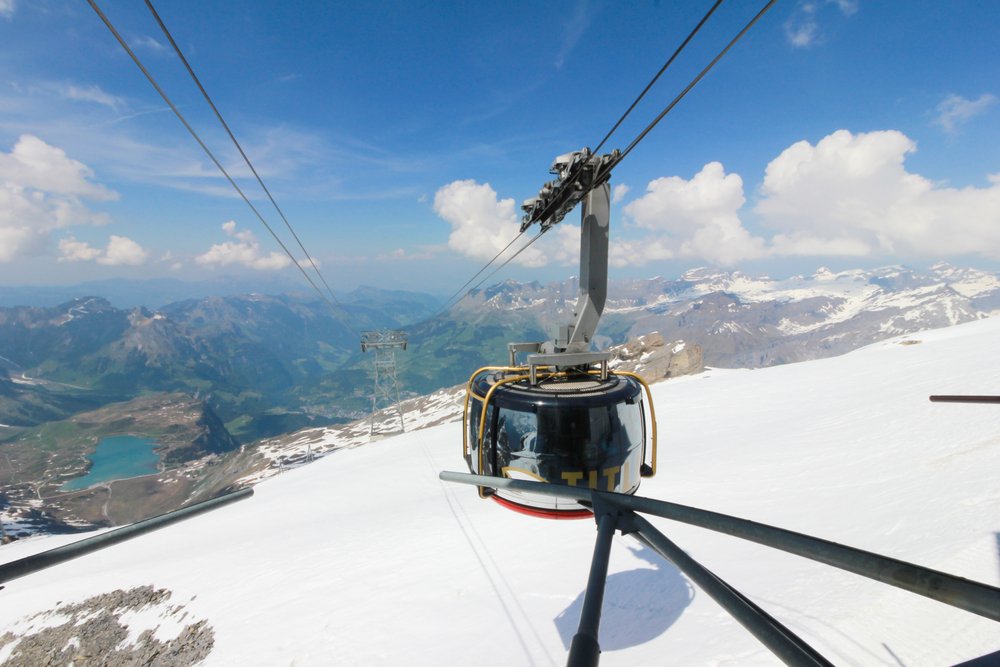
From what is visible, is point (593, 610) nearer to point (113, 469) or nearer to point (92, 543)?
point (92, 543)

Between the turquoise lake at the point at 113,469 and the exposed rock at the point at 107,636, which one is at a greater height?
the exposed rock at the point at 107,636

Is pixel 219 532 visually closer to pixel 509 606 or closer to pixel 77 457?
pixel 509 606

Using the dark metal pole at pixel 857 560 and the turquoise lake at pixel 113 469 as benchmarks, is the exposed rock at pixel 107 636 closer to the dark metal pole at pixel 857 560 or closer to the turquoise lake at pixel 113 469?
the dark metal pole at pixel 857 560

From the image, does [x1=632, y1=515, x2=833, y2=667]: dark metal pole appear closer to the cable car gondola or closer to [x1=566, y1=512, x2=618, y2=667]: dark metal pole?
[x1=566, y1=512, x2=618, y2=667]: dark metal pole

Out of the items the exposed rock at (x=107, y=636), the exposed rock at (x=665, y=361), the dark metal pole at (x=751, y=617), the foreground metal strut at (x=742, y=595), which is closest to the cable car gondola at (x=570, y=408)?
the foreground metal strut at (x=742, y=595)

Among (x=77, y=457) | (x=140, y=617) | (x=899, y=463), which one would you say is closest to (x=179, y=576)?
(x=140, y=617)

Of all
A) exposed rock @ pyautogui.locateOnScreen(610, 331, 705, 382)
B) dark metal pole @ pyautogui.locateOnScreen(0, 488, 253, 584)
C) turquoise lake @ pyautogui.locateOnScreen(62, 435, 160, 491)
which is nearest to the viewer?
dark metal pole @ pyautogui.locateOnScreen(0, 488, 253, 584)

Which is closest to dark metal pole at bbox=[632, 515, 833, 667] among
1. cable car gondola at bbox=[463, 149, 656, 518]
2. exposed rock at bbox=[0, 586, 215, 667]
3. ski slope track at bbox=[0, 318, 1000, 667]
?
cable car gondola at bbox=[463, 149, 656, 518]
